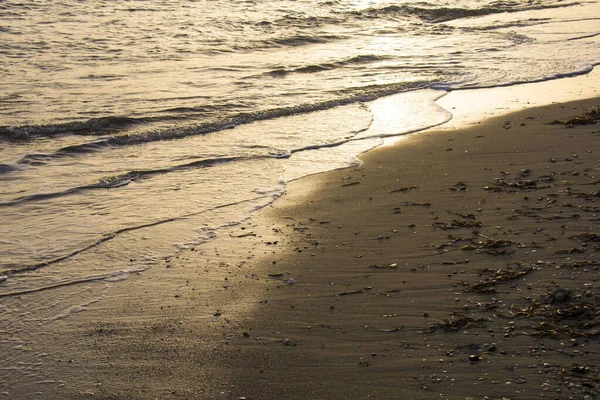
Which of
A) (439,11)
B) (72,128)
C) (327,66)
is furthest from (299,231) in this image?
(439,11)

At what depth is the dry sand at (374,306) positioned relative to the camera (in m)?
3.76

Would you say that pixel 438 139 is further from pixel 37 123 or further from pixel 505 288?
pixel 37 123

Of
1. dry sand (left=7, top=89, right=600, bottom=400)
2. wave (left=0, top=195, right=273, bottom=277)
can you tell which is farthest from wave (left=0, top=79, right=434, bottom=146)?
dry sand (left=7, top=89, right=600, bottom=400)

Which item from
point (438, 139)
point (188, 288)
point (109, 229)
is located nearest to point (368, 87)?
point (438, 139)

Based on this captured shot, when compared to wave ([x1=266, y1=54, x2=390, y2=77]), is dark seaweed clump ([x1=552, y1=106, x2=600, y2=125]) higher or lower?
lower

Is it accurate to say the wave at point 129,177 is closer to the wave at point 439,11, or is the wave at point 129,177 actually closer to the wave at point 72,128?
the wave at point 72,128

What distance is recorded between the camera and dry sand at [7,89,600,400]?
3.76 m

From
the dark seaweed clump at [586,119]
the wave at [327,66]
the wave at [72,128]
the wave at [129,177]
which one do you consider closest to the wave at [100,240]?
the wave at [129,177]

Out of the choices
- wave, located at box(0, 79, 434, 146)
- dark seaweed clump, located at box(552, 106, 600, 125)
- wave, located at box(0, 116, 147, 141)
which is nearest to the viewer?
dark seaweed clump, located at box(552, 106, 600, 125)

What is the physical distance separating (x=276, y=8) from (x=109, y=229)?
53.8 ft

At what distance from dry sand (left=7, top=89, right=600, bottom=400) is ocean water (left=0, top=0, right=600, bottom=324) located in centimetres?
67

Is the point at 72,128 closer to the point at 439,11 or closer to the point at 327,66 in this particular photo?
the point at 327,66

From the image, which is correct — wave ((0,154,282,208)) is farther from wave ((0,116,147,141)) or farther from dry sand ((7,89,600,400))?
wave ((0,116,147,141))

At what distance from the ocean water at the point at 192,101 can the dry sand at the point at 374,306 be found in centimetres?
67
